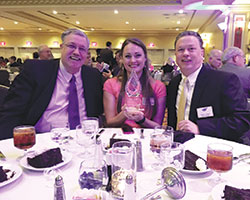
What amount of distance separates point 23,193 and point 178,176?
625 mm

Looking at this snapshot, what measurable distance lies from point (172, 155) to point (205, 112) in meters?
A: 1.00

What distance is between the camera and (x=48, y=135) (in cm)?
165

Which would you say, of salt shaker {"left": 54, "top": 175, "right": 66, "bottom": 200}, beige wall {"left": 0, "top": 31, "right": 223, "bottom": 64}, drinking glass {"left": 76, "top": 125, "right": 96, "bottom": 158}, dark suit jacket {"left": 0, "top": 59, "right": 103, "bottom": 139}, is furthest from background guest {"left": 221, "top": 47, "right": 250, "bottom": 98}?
beige wall {"left": 0, "top": 31, "right": 223, "bottom": 64}

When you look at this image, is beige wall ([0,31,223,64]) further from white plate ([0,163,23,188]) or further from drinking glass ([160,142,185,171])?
white plate ([0,163,23,188])

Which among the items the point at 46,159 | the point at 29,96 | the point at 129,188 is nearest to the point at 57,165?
the point at 46,159

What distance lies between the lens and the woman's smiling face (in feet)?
7.16

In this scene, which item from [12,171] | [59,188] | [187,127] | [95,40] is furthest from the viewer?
[95,40]

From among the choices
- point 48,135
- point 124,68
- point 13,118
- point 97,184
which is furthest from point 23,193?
point 124,68

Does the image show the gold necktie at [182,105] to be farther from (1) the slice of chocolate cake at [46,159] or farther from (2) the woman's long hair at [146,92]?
(1) the slice of chocolate cake at [46,159]

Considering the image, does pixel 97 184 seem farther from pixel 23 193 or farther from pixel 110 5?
pixel 110 5

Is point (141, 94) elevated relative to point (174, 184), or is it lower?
elevated

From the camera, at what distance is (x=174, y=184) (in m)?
0.84

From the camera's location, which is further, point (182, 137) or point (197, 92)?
point (197, 92)

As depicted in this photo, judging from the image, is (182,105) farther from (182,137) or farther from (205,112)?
(182,137)
